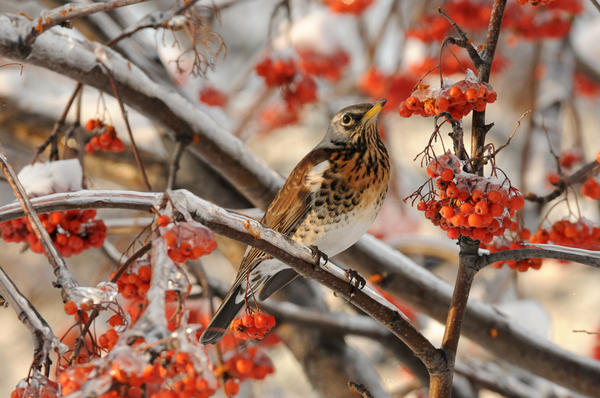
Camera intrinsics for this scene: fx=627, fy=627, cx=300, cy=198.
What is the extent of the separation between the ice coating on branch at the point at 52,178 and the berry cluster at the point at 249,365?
815mm

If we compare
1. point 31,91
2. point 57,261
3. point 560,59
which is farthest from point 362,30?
point 57,261

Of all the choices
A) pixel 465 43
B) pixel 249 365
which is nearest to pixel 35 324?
pixel 465 43

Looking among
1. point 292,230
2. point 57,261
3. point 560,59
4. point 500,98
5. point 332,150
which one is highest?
point 500,98

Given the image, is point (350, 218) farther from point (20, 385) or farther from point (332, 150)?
point (20, 385)

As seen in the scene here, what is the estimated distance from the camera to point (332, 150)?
2043 millimetres

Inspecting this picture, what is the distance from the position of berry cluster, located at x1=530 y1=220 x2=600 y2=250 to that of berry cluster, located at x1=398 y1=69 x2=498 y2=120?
26.3 inches

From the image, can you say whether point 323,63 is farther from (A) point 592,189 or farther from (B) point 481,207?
(B) point 481,207

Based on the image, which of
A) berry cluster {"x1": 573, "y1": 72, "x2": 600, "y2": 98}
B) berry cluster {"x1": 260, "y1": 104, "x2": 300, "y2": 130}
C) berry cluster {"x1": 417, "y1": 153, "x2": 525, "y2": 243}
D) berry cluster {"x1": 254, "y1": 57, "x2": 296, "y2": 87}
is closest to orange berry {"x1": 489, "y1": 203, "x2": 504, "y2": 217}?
berry cluster {"x1": 417, "y1": 153, "x2": 525, "y2": 243}

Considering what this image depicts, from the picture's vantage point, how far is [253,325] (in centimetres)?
143

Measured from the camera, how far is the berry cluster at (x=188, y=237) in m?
0.95

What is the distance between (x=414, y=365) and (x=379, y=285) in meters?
0.62

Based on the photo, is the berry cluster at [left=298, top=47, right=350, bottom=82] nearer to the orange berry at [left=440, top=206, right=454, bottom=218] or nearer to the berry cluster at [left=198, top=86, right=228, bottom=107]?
the berry cluster at [left=198, top=86, right=228, bottom=107]

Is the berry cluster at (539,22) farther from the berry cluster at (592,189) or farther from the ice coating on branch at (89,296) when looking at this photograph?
the ice coating on branch at (89,296)

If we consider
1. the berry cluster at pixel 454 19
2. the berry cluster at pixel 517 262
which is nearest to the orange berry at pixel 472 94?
the berry cluster at pixel 517 262
